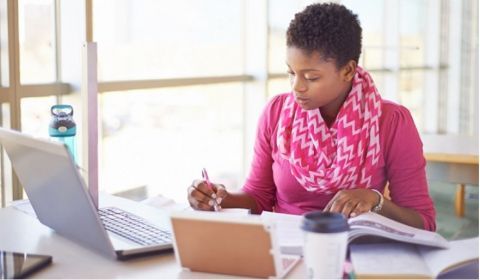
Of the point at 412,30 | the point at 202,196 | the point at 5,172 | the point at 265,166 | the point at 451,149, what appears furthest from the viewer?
the point at 412,30

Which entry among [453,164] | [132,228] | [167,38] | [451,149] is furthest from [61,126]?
[451,149]

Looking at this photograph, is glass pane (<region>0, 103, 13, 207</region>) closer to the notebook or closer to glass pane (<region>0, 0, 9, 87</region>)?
glass pane (<region>0, 0, 9, 87</region>)

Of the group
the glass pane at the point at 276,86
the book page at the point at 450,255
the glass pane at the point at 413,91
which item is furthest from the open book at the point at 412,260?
the glass pane at the point at 413,91

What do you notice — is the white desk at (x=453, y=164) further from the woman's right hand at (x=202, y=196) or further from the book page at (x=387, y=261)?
the book page at (x=387, y=261)

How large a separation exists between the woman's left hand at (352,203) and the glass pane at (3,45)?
137cm

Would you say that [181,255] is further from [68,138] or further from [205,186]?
[68,138]

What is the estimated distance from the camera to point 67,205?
1294mm

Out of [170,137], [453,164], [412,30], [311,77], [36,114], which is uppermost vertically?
[412,30]

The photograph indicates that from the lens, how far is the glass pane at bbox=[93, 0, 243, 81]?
124 inches

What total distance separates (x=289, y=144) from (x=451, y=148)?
2182 mm

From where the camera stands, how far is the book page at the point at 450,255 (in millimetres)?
1170

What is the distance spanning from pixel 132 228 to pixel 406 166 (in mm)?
707

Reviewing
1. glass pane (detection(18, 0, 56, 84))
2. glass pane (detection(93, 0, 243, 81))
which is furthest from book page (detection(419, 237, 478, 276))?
glass pane (detection(93, 0, 243, 81))

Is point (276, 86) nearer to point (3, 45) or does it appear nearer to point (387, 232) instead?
point (3, 45)
